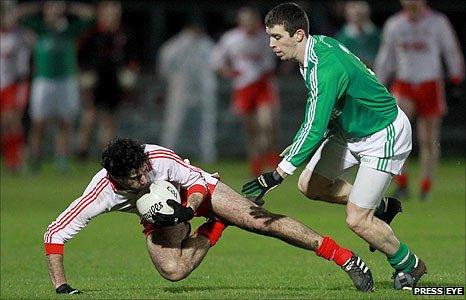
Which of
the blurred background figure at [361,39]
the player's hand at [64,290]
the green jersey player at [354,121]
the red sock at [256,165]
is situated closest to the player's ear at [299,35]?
the green jersey player at [354,121]

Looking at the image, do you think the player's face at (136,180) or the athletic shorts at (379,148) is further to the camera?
the athletic shorts at (379,148)

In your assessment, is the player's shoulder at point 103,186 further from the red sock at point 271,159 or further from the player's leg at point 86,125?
the player's leg at point 86,125

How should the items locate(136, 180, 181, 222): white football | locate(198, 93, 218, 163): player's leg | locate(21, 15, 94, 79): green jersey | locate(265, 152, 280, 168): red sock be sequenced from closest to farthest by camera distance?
locate(136, 180, 181, 222): white football, locate(265, 152, 280, 168): red sock, locate(21, 15, 94, 79): green jersey, locate(198, 93, 218, 163): player's leg

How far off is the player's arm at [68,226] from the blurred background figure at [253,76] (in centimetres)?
1271

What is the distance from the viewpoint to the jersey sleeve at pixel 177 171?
419 inches

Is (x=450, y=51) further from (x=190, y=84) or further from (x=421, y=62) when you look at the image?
(x=190, y=84)

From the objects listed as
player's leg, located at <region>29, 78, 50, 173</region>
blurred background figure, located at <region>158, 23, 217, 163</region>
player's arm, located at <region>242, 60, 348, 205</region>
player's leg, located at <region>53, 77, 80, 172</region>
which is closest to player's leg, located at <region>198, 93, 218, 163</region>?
blurred background figure, located at <region>158, 23, 217, 163</region>

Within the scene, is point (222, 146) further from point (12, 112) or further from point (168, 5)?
point (12, 112)

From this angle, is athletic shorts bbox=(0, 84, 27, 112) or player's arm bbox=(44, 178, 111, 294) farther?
athletic shorts bbox=(0, 84, 27, 112)

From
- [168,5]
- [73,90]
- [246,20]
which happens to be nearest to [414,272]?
[246,20]

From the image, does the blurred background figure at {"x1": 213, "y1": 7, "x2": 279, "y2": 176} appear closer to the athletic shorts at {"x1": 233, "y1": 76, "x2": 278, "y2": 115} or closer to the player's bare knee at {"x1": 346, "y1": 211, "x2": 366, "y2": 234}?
the athletic shorts at {"x1": 233, "y1": 76, "x2": 278, "y2": 115}

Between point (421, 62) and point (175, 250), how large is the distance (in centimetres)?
944

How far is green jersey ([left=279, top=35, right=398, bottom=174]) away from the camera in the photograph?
1030cm

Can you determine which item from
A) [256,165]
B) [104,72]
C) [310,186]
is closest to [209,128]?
[104,72]
